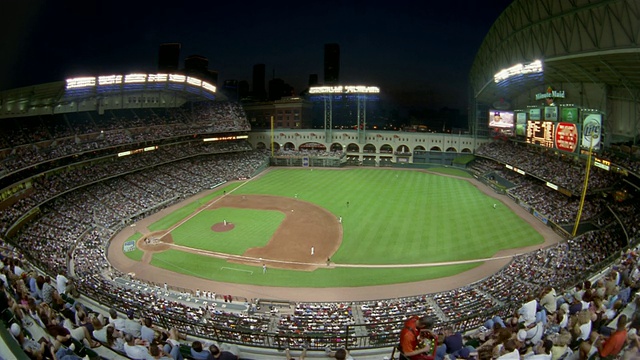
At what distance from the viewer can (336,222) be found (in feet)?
138

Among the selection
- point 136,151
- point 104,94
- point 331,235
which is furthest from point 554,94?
point 104,94

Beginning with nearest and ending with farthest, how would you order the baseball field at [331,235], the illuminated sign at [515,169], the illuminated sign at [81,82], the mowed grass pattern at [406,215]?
the baseball field at [331,235]
the mowed grass pattern at [406,215]
the illuminated sign at [81,82]
the illuminated sign at [515,169]

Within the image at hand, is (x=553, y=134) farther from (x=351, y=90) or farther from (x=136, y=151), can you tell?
(x=136, y=151)

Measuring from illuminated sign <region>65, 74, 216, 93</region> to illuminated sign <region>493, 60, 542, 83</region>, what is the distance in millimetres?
47949

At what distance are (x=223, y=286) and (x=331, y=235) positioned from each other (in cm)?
1328

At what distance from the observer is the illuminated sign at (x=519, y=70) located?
139 feet

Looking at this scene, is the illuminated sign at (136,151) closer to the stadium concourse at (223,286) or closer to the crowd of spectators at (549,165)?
the stadium concourse at (223,286)

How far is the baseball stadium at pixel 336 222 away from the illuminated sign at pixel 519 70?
0.23 m

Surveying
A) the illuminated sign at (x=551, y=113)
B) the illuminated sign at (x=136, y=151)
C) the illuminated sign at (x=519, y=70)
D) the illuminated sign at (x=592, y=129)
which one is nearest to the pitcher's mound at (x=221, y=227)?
the illuminated sign at (x=136, y=151)

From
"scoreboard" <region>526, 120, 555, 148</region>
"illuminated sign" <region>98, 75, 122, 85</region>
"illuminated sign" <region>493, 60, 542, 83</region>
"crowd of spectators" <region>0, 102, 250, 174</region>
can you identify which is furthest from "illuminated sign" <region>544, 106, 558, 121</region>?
"illuminated sign" <region>98, 75, 122, 85</region>

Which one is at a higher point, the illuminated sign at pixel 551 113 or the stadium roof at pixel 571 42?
the stadium roof at pixel 571 42

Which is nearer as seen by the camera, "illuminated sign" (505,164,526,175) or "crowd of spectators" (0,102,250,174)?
"crowd of spectators" (0,102,250,174)

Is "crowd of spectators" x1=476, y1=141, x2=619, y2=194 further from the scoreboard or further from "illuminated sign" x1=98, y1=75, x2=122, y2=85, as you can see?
"illuminated sign" x1=98, y1=75, x2=122, y2=85

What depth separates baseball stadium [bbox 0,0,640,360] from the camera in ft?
41.3
